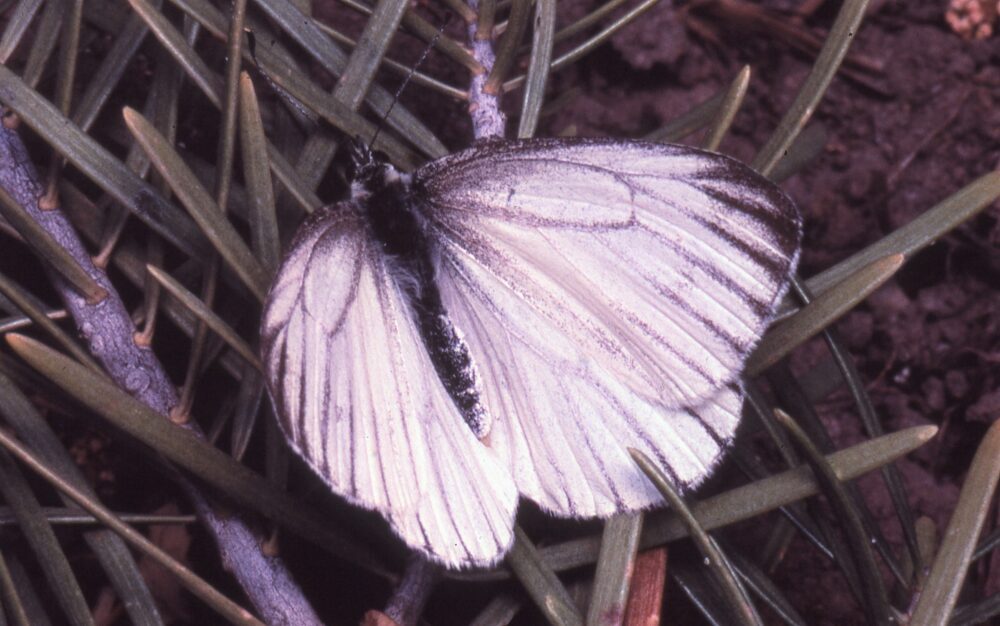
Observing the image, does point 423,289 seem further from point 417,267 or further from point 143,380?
point 143,380

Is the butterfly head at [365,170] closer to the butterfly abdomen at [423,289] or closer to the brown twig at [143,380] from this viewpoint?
the butterfly abdomen at [423,289]

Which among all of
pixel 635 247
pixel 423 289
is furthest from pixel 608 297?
pixel 423 289

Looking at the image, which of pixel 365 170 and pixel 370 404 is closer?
pixel 370 404

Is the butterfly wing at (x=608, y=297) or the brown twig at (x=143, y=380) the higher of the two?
the butterfly wing at (x=608, y=297)

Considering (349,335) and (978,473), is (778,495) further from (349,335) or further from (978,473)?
(349,335)

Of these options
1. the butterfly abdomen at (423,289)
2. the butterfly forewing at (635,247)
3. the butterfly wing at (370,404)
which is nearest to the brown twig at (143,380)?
the butterfly wing at (370,404)

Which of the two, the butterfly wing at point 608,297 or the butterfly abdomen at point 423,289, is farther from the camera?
the butterfly abdomen at point 423,289

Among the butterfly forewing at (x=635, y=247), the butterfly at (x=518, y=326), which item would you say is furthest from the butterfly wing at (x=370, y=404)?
the butterfly forewing at (x=635, y=247)
